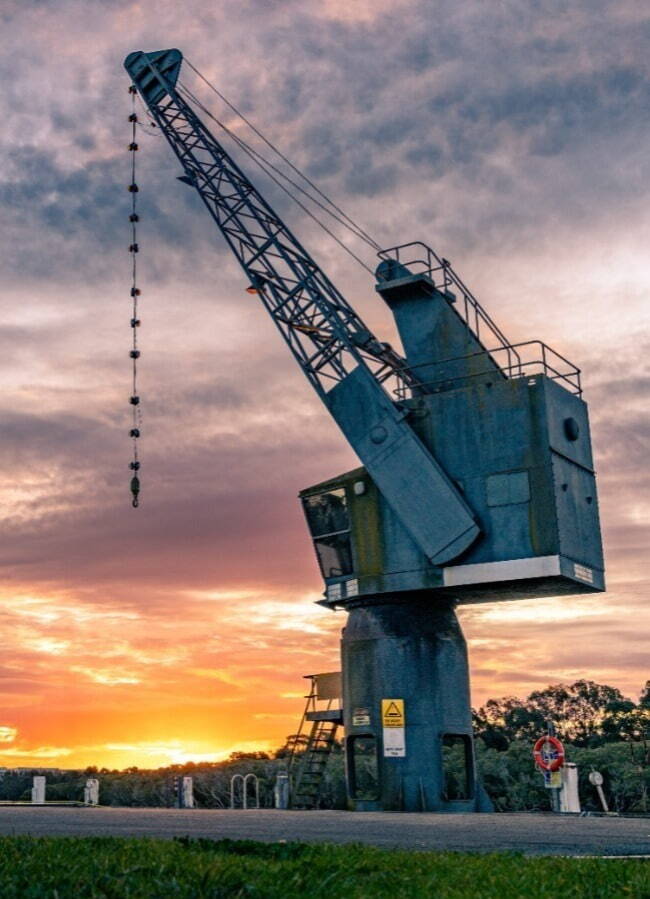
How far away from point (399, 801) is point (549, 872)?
27364 millimetres

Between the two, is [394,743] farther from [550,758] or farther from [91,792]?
[91,792]

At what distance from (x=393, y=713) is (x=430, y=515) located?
7178mm

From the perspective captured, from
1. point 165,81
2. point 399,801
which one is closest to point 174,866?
point 399,801

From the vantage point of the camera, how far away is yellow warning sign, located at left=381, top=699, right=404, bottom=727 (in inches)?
1518

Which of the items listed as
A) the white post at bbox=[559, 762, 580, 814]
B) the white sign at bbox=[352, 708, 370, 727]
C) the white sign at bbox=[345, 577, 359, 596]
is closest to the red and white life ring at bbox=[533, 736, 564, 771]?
the white post at bbox=[559, 762, 580, 814]

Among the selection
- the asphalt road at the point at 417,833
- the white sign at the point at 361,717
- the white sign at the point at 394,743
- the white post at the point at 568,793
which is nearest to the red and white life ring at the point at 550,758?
the white post at the point at 568,793

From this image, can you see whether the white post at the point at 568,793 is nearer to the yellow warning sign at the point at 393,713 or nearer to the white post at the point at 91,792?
the yellow warning sign at the point at 393,713

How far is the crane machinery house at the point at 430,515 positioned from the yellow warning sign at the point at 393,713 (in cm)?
5

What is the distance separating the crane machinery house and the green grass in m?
23.8

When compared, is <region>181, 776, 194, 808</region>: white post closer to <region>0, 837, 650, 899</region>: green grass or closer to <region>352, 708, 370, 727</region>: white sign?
<region>352, 708, 370, 727</region>: white sign

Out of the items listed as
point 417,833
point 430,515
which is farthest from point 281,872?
point 430,515

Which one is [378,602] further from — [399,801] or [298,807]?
[298,807]

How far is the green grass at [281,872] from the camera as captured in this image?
8.99 m

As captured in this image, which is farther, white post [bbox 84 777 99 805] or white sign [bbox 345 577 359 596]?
white post [bbox 84 777 99 805]
